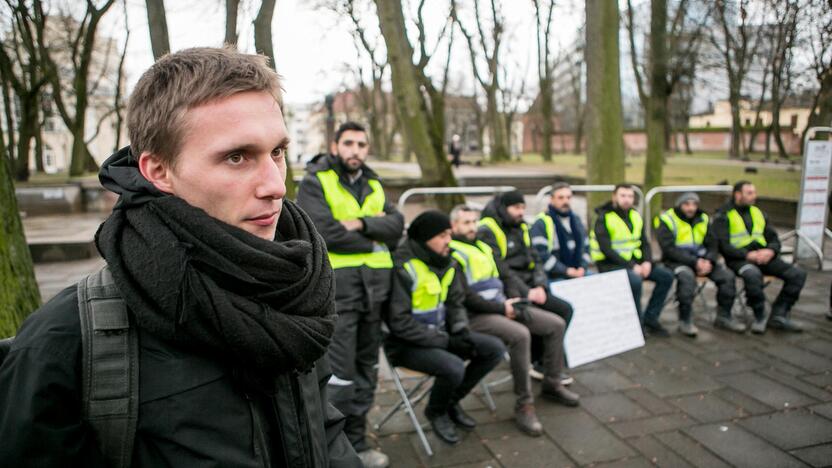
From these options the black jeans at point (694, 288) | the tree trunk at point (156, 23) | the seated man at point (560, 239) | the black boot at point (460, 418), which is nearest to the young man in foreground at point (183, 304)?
the black boot at point (460, 418)

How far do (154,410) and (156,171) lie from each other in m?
0.48

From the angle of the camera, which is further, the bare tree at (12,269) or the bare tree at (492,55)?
the bare tree at (492,55)

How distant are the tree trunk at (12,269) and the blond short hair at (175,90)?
2.90m

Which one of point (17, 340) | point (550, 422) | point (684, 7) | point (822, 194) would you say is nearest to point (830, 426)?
point (550, 422)

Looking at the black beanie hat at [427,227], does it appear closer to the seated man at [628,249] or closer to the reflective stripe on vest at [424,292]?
the reflective stripe on vest at [424,292]

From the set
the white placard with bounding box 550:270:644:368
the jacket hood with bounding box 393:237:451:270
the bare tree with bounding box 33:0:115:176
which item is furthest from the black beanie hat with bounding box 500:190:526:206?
the bare tree with bounding box 33:0:115:176

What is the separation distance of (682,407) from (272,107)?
14.4 feet

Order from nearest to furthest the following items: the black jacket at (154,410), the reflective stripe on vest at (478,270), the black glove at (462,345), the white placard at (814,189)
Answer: the black jacket at (154,410) → the black glove at (462,345) → the reflective stripe on vest at (478,270) → the white placard at (814,189)

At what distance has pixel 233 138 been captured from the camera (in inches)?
47.4

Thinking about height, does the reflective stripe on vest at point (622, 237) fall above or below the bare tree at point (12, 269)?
below

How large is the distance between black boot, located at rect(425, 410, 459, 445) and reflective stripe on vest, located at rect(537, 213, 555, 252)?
2.40 m

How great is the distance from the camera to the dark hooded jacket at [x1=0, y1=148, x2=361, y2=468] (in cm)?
107

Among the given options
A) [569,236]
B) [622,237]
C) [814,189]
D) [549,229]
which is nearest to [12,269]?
Answer: [549,229]

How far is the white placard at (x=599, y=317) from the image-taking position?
5.47 meters
